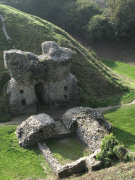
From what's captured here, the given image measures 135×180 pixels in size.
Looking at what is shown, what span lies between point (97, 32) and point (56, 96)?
95.0ft

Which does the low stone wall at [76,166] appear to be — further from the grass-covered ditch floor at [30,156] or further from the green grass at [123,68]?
the green grass at [123,68]

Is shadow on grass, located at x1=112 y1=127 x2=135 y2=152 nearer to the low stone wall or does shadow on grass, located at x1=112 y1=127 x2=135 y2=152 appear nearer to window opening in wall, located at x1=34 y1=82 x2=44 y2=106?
the low stone wall

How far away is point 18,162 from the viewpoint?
17.0 metres

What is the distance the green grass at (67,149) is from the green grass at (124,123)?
3.37 m

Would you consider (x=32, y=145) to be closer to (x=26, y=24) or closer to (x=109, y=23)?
(x=26, y=24)

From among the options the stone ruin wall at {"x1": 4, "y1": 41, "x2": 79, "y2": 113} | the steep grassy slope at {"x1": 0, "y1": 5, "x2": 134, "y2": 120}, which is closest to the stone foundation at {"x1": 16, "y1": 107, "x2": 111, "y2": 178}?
the stone ruin wall at {"x1": 4, "y1": 41, "x2": 79, "y2": 113}

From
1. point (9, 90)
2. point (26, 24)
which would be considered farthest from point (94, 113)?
point (26, 24)

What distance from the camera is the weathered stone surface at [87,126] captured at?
17.7m

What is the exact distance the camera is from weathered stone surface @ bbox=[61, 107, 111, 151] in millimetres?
17719

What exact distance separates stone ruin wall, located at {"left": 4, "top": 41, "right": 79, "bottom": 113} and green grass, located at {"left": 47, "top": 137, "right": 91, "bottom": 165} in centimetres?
637

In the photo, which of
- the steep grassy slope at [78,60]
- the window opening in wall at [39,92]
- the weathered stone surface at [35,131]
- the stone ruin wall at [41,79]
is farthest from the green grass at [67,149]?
the window opening in wall at [39,92]

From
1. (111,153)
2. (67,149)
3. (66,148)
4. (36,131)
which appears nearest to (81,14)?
(36,131)

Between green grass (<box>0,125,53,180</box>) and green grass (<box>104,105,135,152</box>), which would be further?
green grass (<box>104,105,135,152</box>)

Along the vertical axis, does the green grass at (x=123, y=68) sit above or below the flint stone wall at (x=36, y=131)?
above
